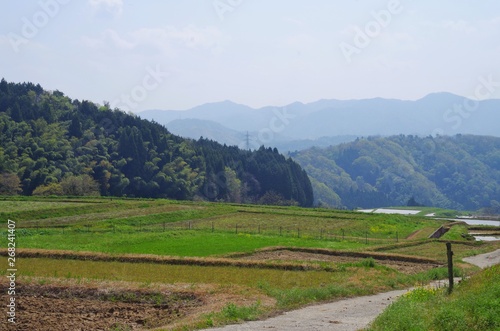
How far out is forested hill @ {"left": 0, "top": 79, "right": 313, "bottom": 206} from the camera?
102 m

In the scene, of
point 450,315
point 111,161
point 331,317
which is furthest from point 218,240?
point 111,161

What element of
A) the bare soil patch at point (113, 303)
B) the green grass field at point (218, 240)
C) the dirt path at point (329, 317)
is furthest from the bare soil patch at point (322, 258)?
the bare soil patch at point (113, 303)

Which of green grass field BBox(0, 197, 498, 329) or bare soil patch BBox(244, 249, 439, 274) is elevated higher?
green grass field BBox(0, 197, 498, 329)

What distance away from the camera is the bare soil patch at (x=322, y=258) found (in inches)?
1380

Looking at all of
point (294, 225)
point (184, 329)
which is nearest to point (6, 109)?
point (294, 225)

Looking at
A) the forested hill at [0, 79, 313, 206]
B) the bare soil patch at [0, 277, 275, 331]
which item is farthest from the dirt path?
the forested hill at [0, 79, 313, 206]

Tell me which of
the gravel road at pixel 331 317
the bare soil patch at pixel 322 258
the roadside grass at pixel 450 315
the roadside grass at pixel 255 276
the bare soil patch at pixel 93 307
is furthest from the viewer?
the bare soil patch at pixel 322 258

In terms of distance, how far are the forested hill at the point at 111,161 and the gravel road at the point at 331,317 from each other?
269 feet

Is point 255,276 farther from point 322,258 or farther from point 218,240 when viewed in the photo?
point 218,240

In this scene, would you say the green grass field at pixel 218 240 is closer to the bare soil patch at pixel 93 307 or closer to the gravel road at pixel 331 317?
the gravel road at pixel 331 317

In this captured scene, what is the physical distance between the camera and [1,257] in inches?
1313

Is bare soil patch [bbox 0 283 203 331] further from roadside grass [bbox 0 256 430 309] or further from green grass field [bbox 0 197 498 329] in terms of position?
roadside grass [bbox 0 256 430 309]

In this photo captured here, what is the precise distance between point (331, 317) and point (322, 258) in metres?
19.0

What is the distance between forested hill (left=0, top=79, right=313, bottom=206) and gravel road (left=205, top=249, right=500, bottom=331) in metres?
82.1
